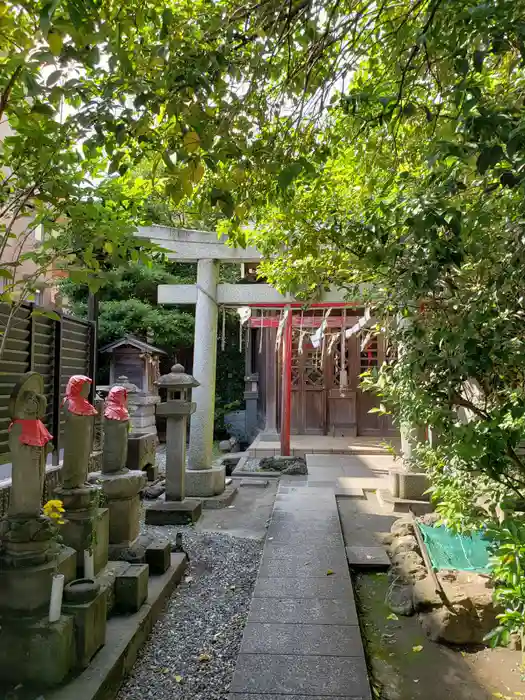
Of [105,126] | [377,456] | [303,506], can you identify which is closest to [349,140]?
[105,126]

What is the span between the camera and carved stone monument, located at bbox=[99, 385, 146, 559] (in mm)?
4848

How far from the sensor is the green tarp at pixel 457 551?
5.22 metres

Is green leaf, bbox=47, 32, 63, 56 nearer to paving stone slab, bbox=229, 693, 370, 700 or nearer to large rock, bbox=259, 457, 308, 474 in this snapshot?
paving stone slab, bbox=229, 693, 370, 700

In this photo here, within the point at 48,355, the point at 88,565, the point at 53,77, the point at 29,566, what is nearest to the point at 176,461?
the point at 48,355

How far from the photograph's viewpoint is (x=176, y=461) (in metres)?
7.63

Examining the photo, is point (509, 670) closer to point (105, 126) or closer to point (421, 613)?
point (421, 613)

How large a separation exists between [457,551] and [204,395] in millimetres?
4759

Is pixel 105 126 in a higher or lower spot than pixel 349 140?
lower

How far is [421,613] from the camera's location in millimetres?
4574

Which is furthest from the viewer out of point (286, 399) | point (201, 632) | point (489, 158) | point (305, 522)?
point (286, 399)

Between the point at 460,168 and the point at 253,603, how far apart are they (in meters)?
3.79

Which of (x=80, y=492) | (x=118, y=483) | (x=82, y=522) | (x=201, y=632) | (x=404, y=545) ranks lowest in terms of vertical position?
(x=201, y=632)

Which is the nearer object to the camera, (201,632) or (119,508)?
(201,632)

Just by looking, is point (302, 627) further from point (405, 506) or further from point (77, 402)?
point (405, 506)
